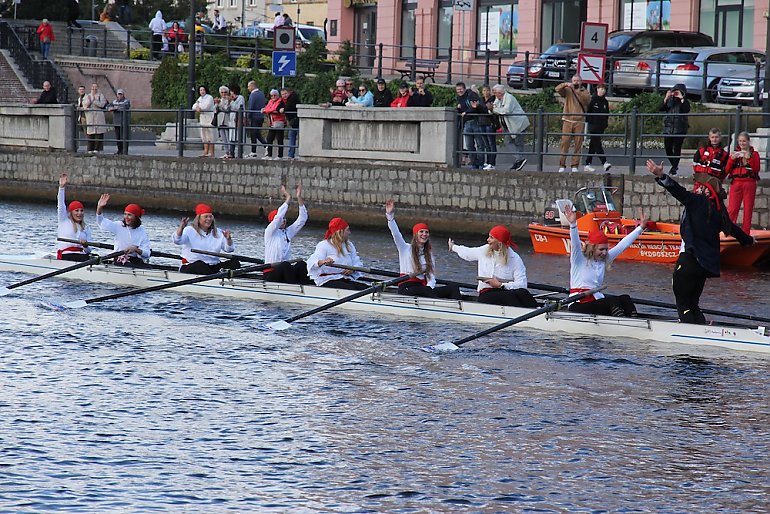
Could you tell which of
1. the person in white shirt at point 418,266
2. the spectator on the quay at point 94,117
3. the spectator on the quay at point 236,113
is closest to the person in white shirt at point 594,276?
the person in white shirt at point 418,266

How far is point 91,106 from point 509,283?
68.2ft

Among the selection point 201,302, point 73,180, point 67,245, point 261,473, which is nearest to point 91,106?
point 73,180

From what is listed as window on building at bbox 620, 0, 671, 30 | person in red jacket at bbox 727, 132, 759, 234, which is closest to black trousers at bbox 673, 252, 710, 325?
person in red jacket at bbox 727, 132, 759, 234

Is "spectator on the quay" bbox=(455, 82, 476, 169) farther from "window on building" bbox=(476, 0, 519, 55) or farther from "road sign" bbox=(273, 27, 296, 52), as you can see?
"window on building" bbox=(476, 0, 519, 55)

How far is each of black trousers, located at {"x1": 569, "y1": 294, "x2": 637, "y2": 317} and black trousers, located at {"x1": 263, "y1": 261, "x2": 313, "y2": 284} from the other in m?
4.46

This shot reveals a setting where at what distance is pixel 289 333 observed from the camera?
17.2 metres

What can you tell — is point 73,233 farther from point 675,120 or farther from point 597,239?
point 675,120

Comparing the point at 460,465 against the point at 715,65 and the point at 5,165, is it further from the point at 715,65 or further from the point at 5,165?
the point at 5,165

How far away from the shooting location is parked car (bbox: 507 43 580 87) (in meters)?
37.5

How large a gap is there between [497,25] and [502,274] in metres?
32.4

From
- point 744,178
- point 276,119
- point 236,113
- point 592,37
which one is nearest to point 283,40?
point 276,119

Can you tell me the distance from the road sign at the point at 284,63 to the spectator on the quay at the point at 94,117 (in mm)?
7043

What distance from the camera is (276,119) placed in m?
31.0

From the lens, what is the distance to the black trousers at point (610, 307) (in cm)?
1622
